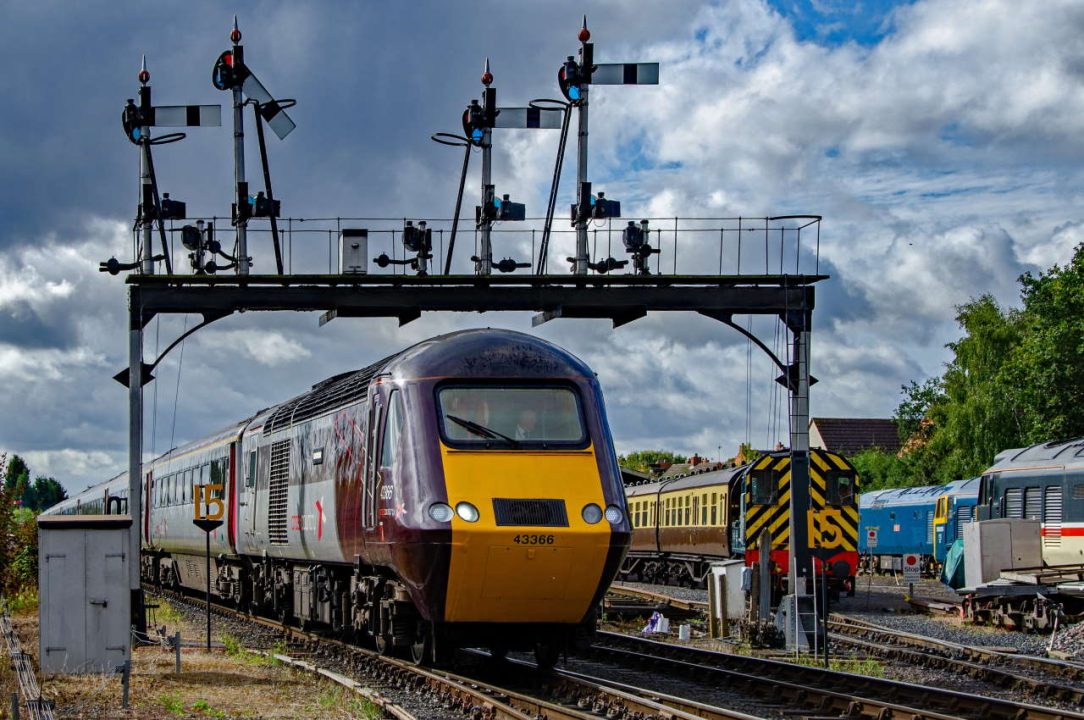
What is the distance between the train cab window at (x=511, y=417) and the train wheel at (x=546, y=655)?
2347mm

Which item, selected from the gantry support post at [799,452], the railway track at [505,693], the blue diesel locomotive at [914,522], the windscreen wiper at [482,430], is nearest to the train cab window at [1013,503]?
the gantry support post at [799,452]

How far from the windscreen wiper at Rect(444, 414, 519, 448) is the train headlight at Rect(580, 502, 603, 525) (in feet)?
3.08

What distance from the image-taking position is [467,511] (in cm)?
1408

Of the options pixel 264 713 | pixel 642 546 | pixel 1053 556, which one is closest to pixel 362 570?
pixel 264 713

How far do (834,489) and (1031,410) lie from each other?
2863cm

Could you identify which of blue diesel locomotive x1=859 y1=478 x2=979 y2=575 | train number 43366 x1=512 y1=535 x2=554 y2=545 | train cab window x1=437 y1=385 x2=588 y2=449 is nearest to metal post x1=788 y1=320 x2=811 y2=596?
train cab window x1=437 y1=385 x2=588 y2=449

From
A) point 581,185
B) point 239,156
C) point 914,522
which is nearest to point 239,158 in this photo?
point 239,156

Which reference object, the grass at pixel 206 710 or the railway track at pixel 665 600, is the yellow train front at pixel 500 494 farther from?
the railway track at pixel 665 600

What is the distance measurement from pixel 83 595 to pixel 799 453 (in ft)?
34.2

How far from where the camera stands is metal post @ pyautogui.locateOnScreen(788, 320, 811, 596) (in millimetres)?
21188

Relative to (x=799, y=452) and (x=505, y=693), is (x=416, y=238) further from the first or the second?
(x=505, y=693)

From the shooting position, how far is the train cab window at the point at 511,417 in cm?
1464

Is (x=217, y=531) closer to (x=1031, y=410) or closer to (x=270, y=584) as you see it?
(x=270, y=584)

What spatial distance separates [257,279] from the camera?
22.2 m
